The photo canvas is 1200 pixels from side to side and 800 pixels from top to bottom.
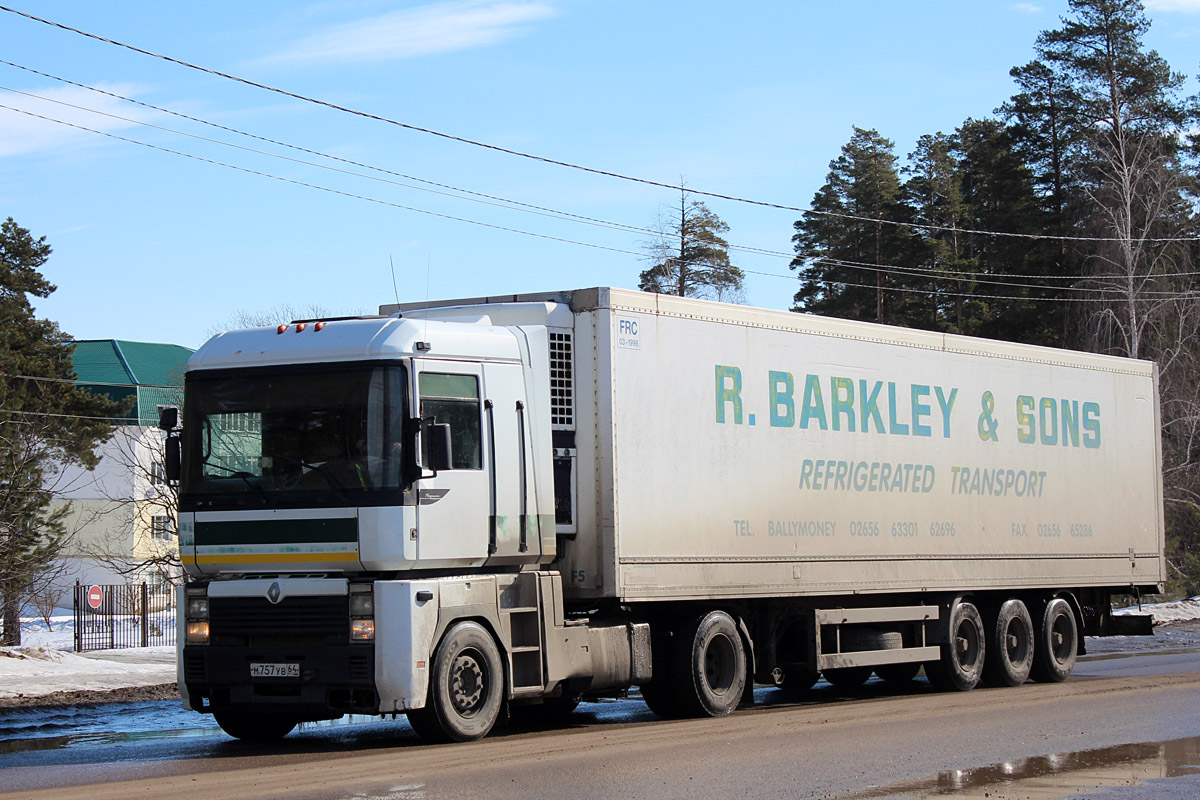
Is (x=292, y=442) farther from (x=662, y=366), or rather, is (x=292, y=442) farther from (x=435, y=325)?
(x=662, y=366)

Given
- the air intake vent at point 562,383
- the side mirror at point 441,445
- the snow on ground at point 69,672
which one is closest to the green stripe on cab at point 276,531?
the side mirror at point 441,445

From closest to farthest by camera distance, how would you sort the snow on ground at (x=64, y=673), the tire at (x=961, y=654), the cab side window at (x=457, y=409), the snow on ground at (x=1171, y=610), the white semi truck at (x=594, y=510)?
the white semi truck at (x=594, y=510) → the cab side window at (x=457, y=409) → the tire at (x=961, y=654) → the snow on ground at (x=64, y=673) → the snow on ground at (x=1171, y=610)

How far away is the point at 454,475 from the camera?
11.1m

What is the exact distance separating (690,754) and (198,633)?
13.3ft

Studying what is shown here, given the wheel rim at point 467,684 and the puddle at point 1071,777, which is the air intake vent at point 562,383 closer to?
the wheel rim at point 467,684

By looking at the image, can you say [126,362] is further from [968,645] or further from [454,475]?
[454,475]

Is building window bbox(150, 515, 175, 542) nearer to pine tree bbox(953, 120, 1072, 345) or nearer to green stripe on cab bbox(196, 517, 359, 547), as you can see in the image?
green stripe on cab bbox(196, 517, 359, 547)

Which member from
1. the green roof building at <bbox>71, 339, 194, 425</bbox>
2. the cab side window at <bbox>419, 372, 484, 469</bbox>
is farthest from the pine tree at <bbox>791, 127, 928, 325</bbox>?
the cab side window at <bbox>419, 372, 484, 469</bbox>

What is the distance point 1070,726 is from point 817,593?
297 centimetres

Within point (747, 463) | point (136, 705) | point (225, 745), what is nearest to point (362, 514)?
point (225, 745)

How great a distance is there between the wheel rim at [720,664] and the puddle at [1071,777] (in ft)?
12.8

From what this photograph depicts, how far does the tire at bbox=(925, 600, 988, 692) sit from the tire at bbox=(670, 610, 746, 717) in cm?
345

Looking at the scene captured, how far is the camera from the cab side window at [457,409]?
11117 millimetres

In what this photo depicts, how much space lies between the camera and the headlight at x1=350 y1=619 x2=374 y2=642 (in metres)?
10.6
